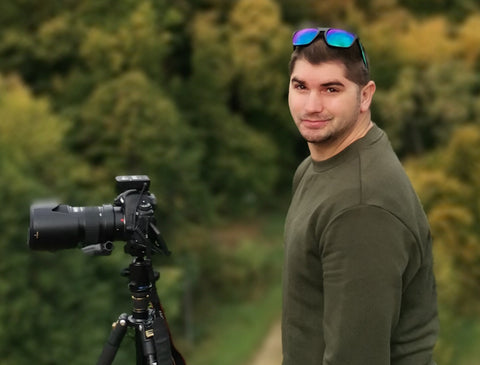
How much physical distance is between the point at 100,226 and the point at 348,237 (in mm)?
1004

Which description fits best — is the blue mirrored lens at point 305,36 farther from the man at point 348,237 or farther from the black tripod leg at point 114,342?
the black tripod leg at point 114,342

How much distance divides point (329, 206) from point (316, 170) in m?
0.22

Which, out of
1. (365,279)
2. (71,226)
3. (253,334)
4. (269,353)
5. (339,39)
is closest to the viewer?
(365,279)

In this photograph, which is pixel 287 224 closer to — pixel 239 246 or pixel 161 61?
pixel 239 246

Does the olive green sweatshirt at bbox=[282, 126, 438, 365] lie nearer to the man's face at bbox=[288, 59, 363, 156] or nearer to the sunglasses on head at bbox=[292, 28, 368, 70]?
the man's face at bbox=[288, 59, 363, 156]

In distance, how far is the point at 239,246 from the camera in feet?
62.8

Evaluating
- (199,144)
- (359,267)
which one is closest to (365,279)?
(359,267)

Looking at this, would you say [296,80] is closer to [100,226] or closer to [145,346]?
[100,226]

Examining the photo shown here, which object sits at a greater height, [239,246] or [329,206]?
[329,206]

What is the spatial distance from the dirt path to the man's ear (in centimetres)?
1353

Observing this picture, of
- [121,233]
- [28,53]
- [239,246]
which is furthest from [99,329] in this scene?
[121,233]

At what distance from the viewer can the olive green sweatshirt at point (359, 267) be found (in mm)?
1668

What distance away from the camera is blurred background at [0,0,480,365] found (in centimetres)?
1287

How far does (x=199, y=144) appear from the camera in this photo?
755 inches
